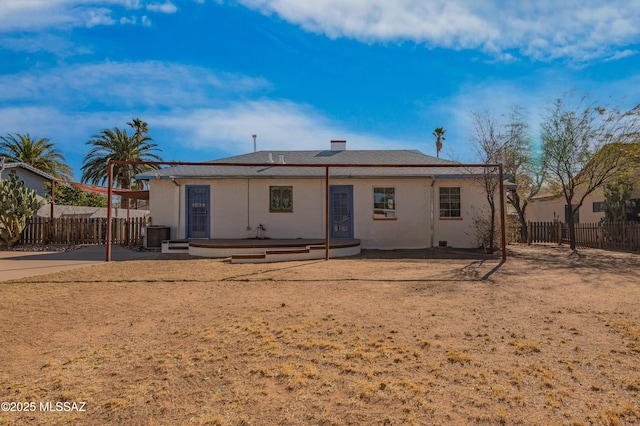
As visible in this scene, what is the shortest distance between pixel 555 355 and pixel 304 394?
2.58 m

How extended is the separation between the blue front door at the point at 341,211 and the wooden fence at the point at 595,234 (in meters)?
7.93

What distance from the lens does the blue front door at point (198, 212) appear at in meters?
14.0

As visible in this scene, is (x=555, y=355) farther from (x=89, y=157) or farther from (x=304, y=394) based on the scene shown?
(x=89, y=157)

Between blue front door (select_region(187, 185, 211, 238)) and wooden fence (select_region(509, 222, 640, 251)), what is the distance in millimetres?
13641

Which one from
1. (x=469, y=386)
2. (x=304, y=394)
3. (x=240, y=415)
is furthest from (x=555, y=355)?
(x=240, y=415)

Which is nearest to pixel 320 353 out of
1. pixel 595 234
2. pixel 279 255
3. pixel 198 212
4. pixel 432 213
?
pixel 279 255

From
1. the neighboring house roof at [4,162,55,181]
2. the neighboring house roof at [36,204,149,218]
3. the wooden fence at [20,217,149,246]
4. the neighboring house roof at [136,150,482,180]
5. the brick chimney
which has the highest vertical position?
the brick chimney

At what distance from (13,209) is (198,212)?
733cm

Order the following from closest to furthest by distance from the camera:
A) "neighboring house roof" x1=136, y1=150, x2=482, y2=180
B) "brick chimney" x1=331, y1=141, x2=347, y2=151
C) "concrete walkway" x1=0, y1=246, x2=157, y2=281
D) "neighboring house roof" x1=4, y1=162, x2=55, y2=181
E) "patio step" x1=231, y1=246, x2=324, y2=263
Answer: "concrete walkway" x1=0, y1=246, x2=157, y2=281 → "patio step" x1=231, y1=246, x2=324, y2=263 → "neighboring house roof" x1=136, y1=150, x2=482, y2=180 → "brick chimney" x1=331, y1=141, x2=347, y2=151 → "neighboring house roof" x1=4, y1=162, x2=55, y2=181

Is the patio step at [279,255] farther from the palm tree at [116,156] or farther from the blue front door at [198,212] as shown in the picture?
the palm tree at [116,156]

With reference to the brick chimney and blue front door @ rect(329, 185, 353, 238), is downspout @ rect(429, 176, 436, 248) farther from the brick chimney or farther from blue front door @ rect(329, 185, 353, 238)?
the brick chimney

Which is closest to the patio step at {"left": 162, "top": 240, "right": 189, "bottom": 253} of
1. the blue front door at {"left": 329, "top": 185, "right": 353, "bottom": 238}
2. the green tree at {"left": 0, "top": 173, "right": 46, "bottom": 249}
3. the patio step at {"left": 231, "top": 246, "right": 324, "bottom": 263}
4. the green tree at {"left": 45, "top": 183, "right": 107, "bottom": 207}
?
the patio step at {"left": 231, "top": 246, "right": 324, "bottom": 263}

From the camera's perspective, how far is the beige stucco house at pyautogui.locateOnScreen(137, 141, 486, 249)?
1389 centimetres

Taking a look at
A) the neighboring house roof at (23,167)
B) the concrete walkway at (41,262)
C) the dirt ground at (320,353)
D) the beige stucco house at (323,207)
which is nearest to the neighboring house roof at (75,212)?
the neighboring house roof at (23,167)
